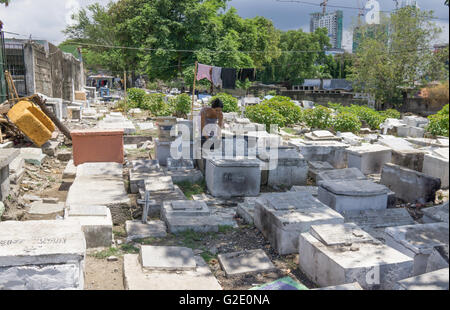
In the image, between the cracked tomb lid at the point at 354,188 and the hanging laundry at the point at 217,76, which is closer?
the cracked tomb lid at the point at 354,188

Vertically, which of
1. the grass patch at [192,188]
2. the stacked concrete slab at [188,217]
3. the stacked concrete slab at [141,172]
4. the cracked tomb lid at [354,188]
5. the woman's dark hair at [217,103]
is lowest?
the grass patch at [192,188]

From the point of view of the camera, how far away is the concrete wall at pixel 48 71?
11.8 meters

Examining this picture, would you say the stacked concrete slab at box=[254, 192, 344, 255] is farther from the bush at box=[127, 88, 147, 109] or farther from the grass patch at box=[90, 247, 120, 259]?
the bush at box=[127, 88, 147, 109]

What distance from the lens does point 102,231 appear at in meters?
3.84

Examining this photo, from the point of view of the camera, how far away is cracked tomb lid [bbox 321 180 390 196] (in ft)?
16.1

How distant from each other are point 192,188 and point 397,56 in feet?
60.4

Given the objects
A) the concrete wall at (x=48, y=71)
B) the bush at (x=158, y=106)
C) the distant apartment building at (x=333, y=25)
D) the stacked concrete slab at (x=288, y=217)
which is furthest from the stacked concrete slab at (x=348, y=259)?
the distant apartment building at (x=333, y=25)

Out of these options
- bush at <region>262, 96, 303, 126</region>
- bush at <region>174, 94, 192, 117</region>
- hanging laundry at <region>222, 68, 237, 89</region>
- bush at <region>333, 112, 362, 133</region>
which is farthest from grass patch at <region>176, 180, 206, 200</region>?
bush at <region>174, 94, 192, 117</region>

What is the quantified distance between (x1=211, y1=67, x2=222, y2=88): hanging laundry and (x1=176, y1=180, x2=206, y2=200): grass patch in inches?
260

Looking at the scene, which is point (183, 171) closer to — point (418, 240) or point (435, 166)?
point (418, 240)

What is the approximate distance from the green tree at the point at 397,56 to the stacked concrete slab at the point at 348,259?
19.1 metres

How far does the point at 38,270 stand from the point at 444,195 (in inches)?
239

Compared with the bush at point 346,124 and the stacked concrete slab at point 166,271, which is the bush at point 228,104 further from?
the stacked concrete slab at point 166,271
